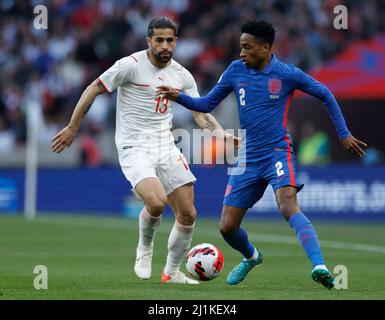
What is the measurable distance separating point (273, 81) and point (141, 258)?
8.11 ft

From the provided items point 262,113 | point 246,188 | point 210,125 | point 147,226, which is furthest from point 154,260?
point 262,113

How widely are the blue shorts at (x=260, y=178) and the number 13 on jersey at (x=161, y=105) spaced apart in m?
1.29

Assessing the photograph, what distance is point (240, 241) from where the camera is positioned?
10.8 meters

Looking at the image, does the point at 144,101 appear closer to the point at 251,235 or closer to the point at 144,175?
the point at 144,175

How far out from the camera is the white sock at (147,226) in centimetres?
1138

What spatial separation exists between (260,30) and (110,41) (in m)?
17.2

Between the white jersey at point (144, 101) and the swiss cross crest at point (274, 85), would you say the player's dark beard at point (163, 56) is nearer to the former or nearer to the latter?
the white jersey at point (144, 101)

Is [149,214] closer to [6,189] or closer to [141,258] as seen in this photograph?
[141,258]

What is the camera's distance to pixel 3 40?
92.6 ft

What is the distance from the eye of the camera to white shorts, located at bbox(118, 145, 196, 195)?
1130 cm

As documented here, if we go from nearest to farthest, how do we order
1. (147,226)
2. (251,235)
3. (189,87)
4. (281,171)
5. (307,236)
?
1. (307,236)
2. (281,171)
3. (147,226)
4. (189,87)
5. (251,235)

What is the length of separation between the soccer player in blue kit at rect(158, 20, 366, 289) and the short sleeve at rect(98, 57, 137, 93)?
98cm
